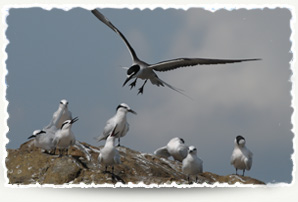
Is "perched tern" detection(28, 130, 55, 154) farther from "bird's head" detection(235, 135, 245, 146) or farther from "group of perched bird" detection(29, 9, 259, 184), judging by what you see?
"bird's head" detection(235, 135, 245, 146)

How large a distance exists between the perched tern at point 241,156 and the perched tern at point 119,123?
9.14ft

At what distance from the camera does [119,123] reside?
17594 millimetres

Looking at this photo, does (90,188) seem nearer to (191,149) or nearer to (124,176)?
(124,176)

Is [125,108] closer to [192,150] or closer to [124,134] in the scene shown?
[124,134]

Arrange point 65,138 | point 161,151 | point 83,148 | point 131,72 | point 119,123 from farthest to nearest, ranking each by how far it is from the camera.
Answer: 1. point 161,151
2. point 131,72
3. point 119,123
4. point 83,148
5. point 65,138

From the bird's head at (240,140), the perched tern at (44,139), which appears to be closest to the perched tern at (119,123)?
the perched tern at (44,139)

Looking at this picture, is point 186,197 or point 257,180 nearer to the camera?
point 186,197

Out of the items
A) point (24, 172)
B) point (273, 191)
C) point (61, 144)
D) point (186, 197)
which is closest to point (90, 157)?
point (61, 144)

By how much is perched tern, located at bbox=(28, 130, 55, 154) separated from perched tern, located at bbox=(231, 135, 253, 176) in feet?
15.2

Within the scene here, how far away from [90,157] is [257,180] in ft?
13.6

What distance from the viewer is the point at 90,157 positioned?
55.1 feet

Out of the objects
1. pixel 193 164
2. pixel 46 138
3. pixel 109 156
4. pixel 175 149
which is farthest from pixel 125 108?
pixel 193 164

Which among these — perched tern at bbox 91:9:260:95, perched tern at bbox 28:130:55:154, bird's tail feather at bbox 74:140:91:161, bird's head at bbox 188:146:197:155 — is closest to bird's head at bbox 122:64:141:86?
perched tern at bbox 91:9:260:95

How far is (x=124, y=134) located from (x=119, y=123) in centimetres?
41
